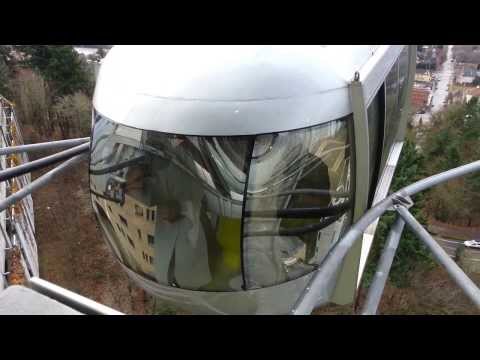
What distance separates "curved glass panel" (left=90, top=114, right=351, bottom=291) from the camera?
9.46ft

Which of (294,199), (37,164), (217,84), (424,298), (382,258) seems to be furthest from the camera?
(424,298)

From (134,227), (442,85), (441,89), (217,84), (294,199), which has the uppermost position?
(217,84)

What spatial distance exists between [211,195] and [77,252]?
1477 centimetres

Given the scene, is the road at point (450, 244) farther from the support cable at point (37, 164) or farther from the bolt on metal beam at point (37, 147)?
the support cable at point (37, 164)

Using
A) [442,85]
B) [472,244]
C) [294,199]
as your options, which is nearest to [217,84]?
[294,199]

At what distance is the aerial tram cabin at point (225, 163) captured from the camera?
2854mm

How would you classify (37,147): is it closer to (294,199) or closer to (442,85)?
(294,199)

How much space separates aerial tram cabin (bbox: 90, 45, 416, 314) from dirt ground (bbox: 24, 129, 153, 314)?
997cm

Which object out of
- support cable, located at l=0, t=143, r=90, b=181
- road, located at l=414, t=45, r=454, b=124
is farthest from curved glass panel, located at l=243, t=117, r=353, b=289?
road, located at l=414, t=45, r=454, b=124

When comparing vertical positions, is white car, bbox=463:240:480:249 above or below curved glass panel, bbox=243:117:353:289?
below

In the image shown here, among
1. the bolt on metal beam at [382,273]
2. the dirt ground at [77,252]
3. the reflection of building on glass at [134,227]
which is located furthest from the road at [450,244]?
the reflection of building on glass at [134,227]

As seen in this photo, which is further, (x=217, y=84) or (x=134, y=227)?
(x=134, y=227)

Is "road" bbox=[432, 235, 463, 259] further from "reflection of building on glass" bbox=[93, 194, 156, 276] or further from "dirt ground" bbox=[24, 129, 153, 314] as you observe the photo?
"reflection of building on glass" bbox=[93, 194, 156, 276]

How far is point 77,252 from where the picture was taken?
16.1 m
